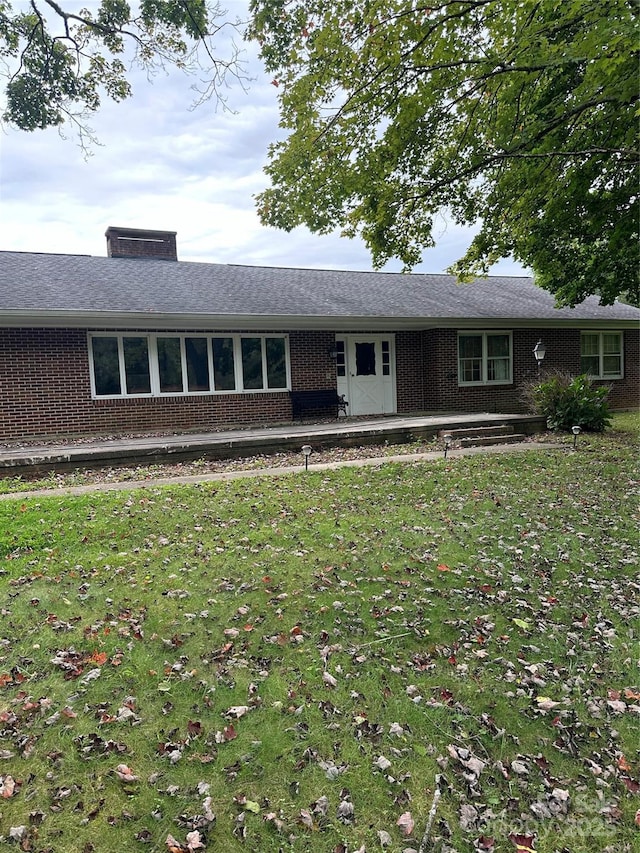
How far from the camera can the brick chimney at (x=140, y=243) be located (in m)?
14.9

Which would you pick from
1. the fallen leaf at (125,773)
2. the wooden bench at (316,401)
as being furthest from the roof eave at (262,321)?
the fallen leaf at (125,773)

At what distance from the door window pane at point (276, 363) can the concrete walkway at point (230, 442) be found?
138 cm

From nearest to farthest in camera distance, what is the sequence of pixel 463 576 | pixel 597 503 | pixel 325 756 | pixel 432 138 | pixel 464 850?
pixel 464 850, pixel 325 756, pixel 463 576, pixel 597 503, pixel 432 138

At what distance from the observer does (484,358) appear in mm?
14766

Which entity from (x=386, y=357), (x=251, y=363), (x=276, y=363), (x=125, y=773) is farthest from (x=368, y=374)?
(x=125, y=773)

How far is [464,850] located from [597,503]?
4.93 m

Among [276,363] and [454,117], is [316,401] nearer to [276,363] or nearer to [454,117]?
[276,363]

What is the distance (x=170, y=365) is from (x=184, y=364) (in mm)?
318

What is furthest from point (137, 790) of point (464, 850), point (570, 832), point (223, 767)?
point (570, 832)

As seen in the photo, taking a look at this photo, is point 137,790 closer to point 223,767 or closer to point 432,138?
point 223,767

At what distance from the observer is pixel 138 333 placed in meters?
11.5

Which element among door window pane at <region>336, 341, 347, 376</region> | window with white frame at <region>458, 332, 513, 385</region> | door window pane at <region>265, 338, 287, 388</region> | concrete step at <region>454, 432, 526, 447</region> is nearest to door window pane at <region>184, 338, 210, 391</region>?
door window pane at <region>265, 338, 287, 388</region>

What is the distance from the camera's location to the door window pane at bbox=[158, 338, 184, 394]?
463 inches

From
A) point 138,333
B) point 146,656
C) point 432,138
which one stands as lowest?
point 146,656
